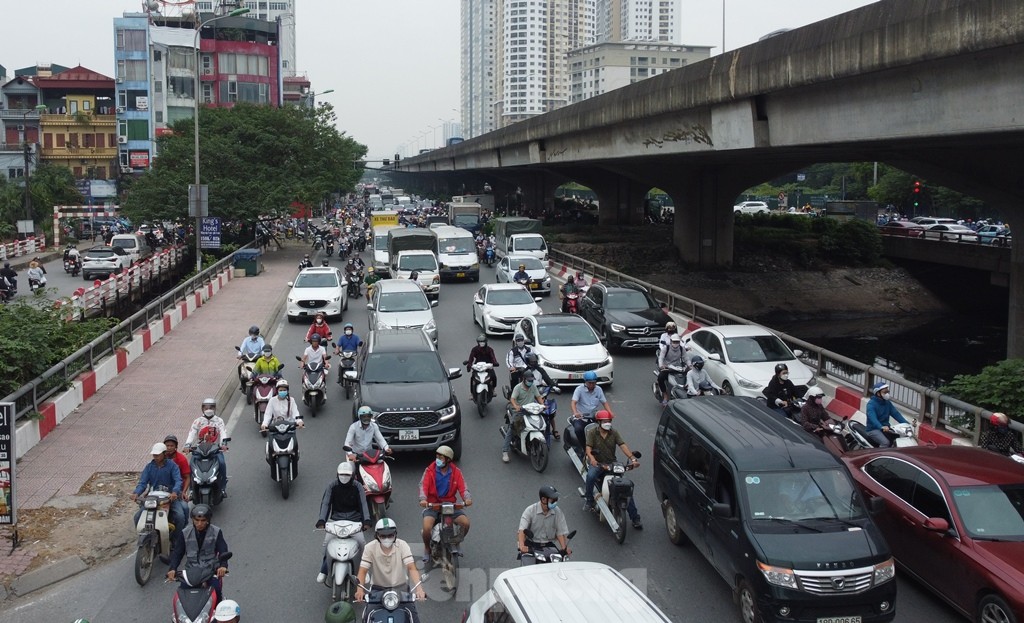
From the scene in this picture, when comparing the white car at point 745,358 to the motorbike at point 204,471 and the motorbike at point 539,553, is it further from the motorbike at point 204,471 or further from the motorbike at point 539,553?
the motorbike at point 204,471

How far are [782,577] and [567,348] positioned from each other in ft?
35.7

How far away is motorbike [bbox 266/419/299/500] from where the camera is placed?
12.2m

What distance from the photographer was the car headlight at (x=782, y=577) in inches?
320

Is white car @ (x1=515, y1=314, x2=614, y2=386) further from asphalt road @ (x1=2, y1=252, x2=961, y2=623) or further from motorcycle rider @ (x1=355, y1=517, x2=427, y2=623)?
motorcycle rider @ (x1=355, y1=517, x2=427, y2=623)

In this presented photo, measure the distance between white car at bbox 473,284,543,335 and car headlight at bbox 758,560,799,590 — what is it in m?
15.9

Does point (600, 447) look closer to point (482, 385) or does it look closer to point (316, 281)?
point (482, 385)

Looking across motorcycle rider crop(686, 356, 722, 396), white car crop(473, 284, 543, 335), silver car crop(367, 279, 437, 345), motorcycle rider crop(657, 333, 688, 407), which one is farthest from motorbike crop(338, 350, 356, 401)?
white car crop(473, 284, 543, 335)

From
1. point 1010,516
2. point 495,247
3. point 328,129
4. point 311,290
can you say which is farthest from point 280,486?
point 328,129

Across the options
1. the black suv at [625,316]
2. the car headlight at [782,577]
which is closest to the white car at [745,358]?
the black suv at [625,316]

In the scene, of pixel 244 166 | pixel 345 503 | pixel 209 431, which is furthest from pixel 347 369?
pixel 244 166

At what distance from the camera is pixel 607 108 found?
36.5 metres

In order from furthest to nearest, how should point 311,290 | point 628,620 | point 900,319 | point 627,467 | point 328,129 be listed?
Result: 1. point 328,129
2. point 900,319
3. point 311,290
4. point 627,467
5. point 628,620

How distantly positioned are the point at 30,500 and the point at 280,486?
3.03 meters

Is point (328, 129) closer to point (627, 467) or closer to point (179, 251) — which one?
point (179, 251)
